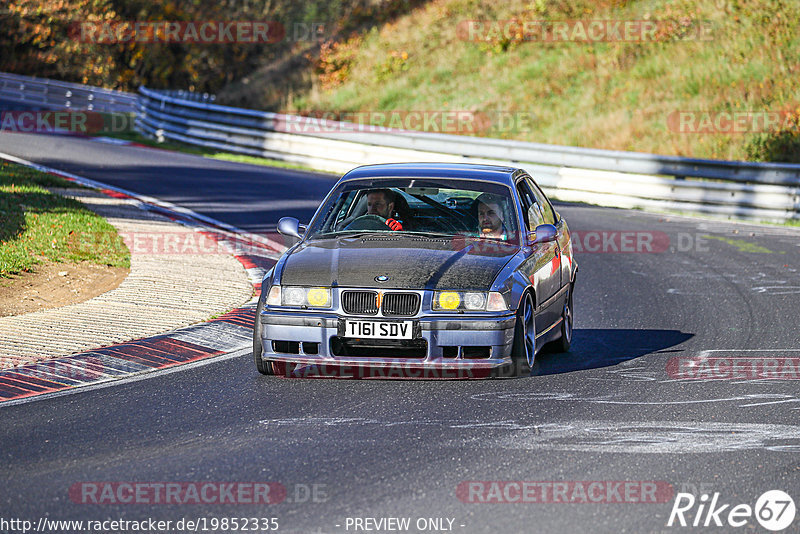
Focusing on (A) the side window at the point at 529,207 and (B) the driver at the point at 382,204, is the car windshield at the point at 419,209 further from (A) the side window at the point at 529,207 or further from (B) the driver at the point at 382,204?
(A) the side window at the point at 529,207

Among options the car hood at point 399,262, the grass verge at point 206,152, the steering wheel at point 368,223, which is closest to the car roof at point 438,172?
the steering wheel at point 368,223

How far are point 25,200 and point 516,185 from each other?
8.85 metres

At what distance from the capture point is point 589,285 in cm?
1332

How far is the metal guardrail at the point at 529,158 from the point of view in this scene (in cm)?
2084

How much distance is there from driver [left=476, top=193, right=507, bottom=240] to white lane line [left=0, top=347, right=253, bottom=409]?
2135 mm

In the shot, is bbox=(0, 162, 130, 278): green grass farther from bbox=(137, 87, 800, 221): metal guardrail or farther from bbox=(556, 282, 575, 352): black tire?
bbox=(137, 87, 800, 221): metal guardrail

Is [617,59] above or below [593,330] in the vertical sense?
above

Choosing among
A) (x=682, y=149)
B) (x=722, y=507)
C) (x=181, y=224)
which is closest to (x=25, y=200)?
(x=181, y=224)

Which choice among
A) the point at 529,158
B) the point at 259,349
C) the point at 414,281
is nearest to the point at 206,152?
the point at 529,158

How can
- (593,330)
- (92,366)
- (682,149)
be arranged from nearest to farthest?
(92,366) < (593,330) < (682,149)

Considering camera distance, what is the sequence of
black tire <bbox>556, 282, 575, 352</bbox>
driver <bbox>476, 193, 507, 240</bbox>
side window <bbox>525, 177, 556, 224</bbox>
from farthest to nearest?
side window <bbox>525, 177, 556, 224</bbox>, black tire <bbox>556, 282, 575, 352</bbox>, driver <bbox>476, 193, 507, 240</bbox>

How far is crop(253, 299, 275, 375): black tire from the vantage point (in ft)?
26.6

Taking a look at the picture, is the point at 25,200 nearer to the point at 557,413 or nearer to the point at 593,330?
the point at 593,330

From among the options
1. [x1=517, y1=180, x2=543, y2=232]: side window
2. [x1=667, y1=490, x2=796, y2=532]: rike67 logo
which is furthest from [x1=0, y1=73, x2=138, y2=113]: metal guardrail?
[x1=667, y1=490, x2=796, y2=532]: rike67 logo
